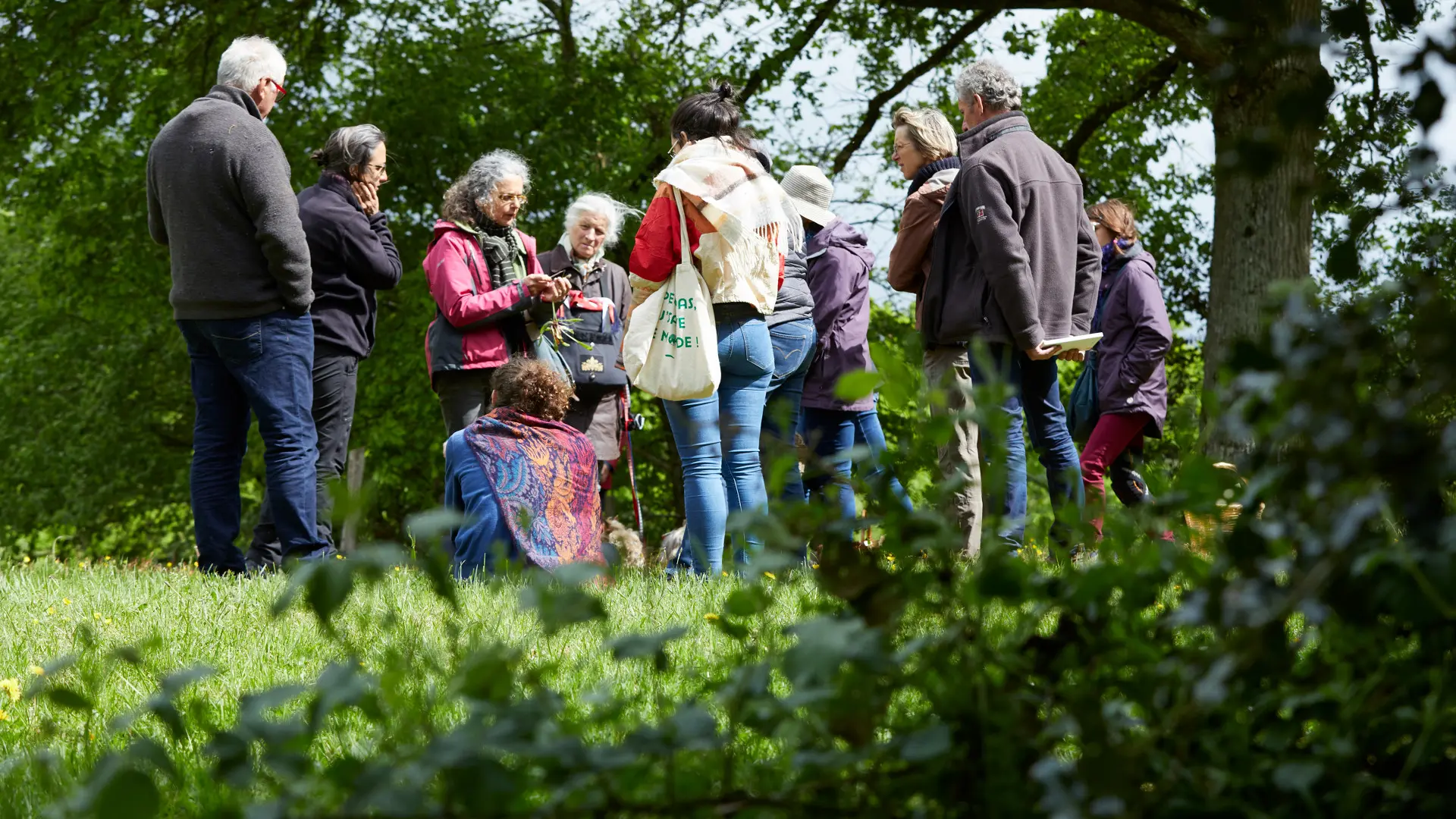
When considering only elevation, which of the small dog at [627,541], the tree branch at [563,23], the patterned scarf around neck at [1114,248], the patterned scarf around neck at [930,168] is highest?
the tree branch at [563,23]

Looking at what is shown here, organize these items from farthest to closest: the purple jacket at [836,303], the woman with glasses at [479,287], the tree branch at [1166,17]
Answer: the tree branch at [1166,17] → the purple jacket at [836,303] → the woman with glasses at [479,287]

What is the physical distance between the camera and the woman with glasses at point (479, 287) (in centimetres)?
639

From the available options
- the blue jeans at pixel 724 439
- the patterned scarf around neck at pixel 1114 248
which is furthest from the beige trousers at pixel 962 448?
the patterned scarf around neck at pixel 1114 248

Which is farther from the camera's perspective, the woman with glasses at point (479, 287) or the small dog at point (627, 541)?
the small dog at point (627, 541)

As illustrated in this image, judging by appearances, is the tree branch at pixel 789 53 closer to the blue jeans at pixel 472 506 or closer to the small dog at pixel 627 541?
the small dog at pixel 627 541

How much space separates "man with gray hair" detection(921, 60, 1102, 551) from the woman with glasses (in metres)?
→ 1.80

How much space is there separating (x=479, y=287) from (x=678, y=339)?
185 centimetres

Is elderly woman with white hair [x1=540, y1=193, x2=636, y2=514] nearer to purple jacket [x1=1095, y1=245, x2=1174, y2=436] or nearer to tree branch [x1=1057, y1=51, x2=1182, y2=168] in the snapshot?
purple jacket [x1=1095, y1=245, x2=1174, y2=436]

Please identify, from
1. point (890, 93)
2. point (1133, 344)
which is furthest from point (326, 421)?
point (890, 93)

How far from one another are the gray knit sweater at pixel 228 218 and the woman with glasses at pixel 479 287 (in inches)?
43.0

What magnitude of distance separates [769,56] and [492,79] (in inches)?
206

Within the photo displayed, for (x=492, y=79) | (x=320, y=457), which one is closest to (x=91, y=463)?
(x=492, y=79)

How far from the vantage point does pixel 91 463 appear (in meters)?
22.5

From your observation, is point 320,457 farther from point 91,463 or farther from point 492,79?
point 91,463
